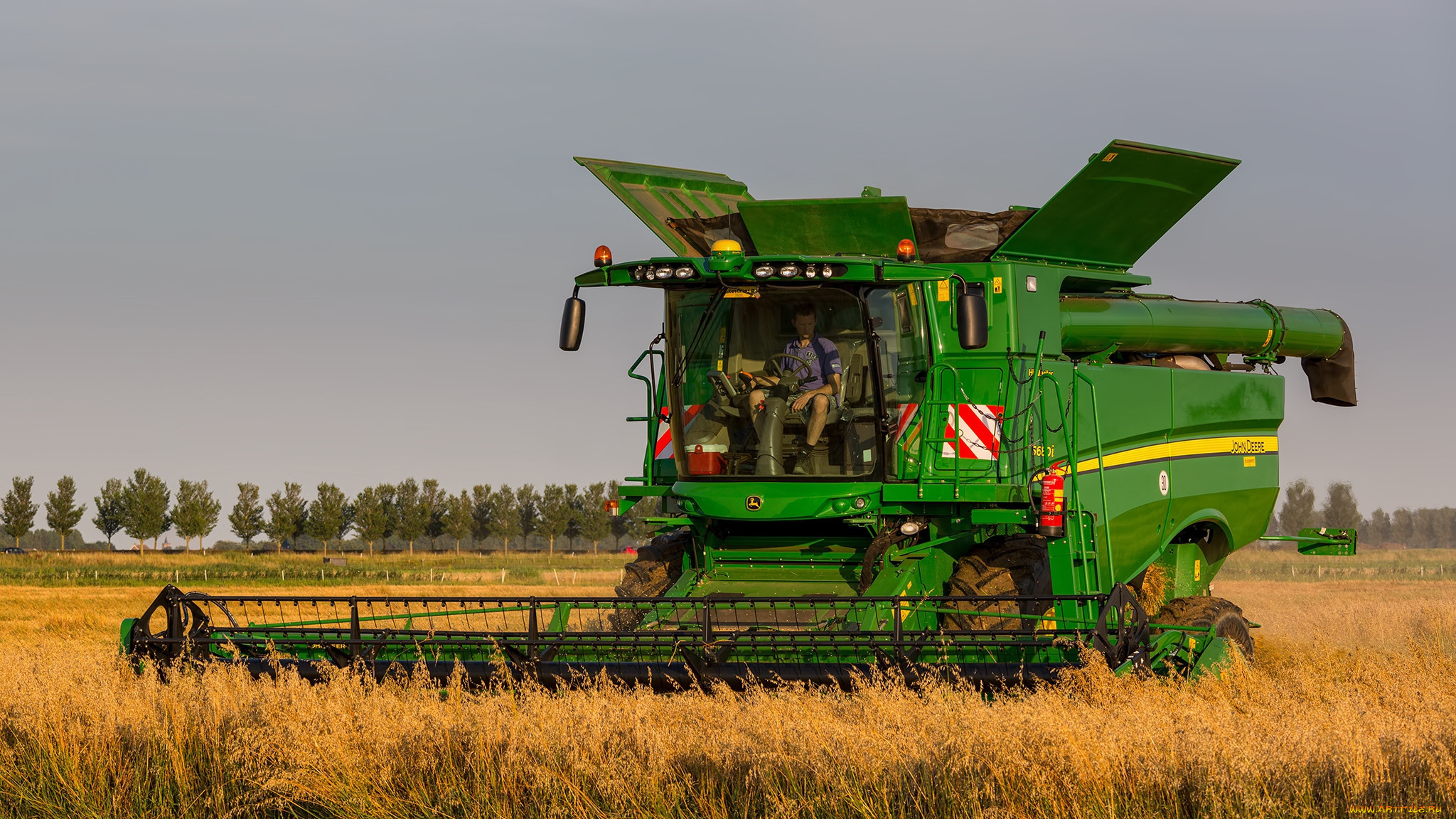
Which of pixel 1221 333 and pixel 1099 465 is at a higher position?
pixel 1221 333

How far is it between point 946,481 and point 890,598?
1.97 meters

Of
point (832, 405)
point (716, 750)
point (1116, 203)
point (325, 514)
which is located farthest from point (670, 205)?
point (325, 514)

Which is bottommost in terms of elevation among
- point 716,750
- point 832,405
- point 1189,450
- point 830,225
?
point 716,750

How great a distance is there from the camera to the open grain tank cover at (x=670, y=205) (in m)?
10.1

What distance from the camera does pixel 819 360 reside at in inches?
350

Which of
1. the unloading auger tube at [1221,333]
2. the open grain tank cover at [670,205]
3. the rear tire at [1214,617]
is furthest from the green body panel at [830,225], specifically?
the rear tire at [1214,617]

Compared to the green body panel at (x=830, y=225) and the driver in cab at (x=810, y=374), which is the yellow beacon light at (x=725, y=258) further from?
Result: the green body panel at (x=830, y=225)

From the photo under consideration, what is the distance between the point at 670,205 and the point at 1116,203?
10.8 feet

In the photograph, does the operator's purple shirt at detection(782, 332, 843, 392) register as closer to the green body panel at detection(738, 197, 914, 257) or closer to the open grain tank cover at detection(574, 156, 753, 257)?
the green body panel at detection(738, 197, 914, 257)

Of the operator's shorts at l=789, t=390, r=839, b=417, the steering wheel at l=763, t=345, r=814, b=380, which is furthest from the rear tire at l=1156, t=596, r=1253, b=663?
the steering wheel at l=763, t=345, r=814, b=380

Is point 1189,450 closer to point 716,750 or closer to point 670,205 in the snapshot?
point 670,205

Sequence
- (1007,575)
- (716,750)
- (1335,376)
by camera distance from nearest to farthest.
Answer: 1. (716,750)
2. (1007,575)
3. (1335,376)

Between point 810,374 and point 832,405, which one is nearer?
point 832,405

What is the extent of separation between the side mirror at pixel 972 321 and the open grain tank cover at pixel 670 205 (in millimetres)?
2461
